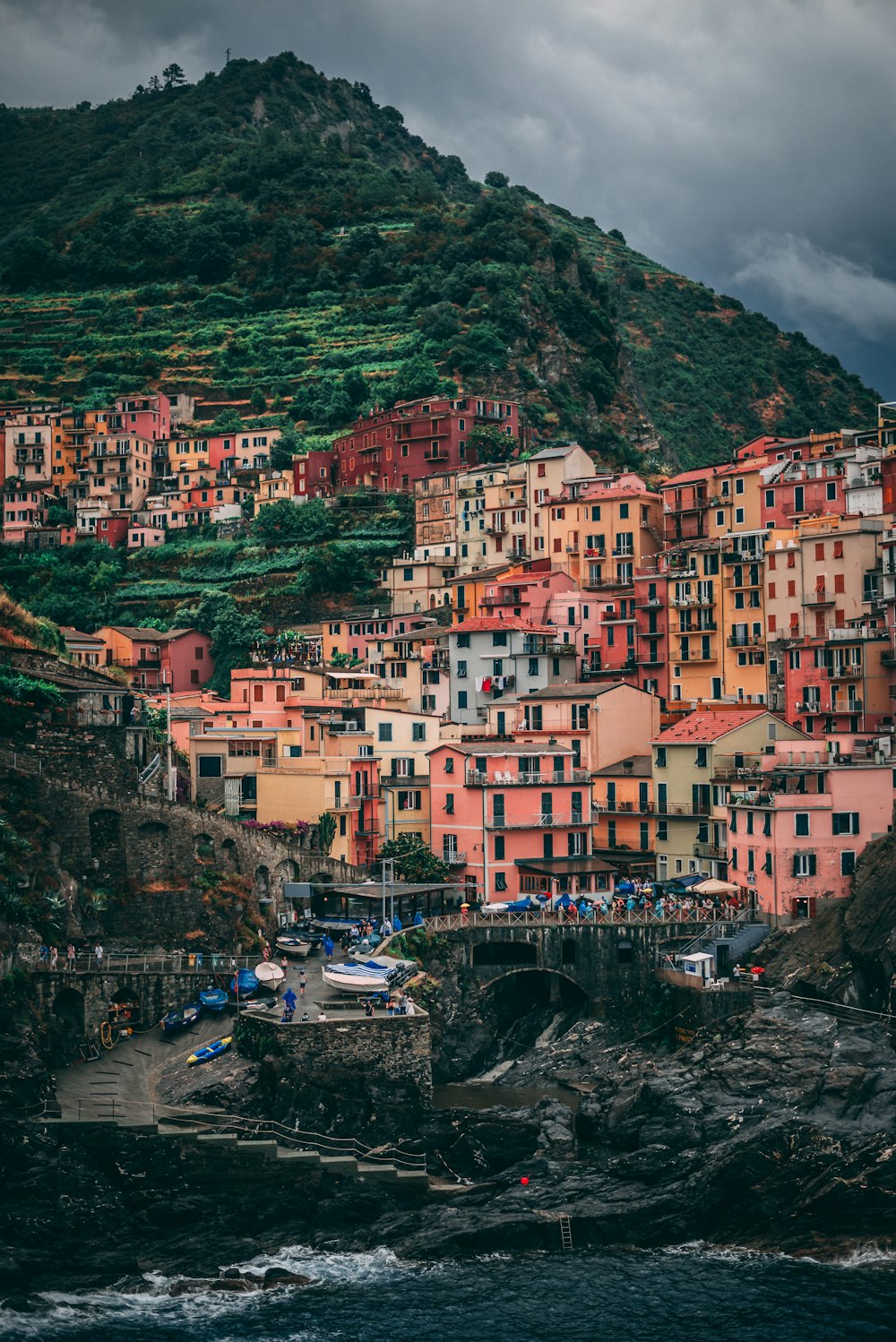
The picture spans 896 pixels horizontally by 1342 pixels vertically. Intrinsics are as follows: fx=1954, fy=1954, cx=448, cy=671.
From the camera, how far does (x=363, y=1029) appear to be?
234ft

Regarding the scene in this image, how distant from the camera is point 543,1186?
6762 centimetres

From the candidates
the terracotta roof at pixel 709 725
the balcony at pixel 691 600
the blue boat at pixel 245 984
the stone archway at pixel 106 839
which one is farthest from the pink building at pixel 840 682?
the stone archway at pixel 106 839

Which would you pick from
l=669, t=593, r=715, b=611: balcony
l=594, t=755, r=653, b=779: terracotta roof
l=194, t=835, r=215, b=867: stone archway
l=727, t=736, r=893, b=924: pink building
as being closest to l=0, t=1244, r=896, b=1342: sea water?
l=727, t=736, r=893, b=924: pink building

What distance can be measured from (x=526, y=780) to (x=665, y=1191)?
29.7 m

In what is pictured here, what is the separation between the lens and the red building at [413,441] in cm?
14300

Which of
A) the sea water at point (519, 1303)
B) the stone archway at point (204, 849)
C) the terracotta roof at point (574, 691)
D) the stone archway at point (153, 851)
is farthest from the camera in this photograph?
the terracotta roof at point (574, 691)

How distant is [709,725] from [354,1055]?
31527mm

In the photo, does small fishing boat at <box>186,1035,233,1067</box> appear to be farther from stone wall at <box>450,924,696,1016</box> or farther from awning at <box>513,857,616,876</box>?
awning at <box>513,857,616,876</box>

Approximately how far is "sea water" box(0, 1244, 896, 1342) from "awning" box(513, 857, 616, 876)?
2831 centimetres

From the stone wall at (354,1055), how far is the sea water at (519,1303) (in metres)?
7.90

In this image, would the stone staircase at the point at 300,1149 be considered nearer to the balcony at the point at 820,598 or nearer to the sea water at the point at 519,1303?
the sea water at the point at 519,1303

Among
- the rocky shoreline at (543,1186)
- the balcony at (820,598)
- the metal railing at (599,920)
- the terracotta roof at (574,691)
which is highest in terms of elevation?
the balcony at (820,598)

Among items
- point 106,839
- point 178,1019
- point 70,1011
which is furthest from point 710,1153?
point 106,839

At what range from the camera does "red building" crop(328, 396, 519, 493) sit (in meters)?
143
